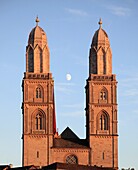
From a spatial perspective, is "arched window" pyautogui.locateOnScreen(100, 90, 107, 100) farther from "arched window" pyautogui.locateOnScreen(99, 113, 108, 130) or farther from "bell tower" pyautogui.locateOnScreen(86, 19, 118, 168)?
"arched window" pyautogui.locateOnScreen(99, 113, 108, 130)

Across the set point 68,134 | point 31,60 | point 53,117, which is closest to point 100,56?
point 31,60

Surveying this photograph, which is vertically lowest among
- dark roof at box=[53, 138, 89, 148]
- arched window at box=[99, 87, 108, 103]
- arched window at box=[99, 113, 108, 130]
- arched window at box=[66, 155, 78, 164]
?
arched window at box=[66, 155, 78, 164]

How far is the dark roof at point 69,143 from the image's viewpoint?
119062 mm

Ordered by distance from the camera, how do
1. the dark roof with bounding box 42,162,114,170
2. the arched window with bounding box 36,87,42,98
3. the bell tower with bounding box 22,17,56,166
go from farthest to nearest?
1. the arched window with bounding box 36,87,42,98
2. the bell tower with bounding box 22,17,56,166
3. the dark roof with bounding box 42,162,114,170

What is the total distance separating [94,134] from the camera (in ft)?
389

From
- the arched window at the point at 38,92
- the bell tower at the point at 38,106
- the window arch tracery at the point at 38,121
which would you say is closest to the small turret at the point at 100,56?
the bell tower at the point at 38,106

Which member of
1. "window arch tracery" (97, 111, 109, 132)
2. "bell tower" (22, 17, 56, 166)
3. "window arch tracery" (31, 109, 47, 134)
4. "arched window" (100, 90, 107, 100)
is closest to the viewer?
"bell tower" (22, 17, 56, 166)

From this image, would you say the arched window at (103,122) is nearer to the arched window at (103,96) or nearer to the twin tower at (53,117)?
the twin tower at (53,117)

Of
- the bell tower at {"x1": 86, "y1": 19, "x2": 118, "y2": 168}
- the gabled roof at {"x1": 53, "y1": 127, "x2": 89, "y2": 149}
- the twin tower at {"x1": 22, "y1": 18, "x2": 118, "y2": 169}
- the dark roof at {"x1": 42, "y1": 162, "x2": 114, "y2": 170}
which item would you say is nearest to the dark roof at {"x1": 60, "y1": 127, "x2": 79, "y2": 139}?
the gabled roof at {"x1": 53, "y1": 127, "x2": 89, "y2": 149}

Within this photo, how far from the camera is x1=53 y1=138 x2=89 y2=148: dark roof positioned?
391 ft

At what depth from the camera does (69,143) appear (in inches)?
4717

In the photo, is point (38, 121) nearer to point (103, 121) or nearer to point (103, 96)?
point (103, 121)

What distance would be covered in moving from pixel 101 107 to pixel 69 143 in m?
7.00

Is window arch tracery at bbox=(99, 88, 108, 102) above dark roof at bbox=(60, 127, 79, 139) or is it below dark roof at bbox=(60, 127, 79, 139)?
above
